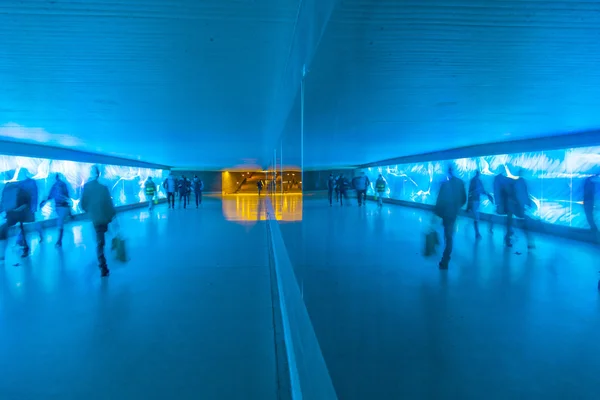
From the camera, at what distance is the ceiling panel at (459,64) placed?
2365mm

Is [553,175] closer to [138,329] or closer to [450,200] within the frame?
[450,200]

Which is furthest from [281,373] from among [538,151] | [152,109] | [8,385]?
[538,151]

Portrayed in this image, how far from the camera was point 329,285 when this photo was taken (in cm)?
474

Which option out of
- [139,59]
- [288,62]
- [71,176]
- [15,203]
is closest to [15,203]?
[15,203]

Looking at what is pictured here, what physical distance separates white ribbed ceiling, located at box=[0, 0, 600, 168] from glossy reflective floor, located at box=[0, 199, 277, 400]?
7.37 feet

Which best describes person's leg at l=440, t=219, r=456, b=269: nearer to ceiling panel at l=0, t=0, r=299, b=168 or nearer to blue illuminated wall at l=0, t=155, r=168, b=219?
ceiling panel at l=0, t=0, r=299, b=168

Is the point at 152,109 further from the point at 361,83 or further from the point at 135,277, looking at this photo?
the point at 361,83

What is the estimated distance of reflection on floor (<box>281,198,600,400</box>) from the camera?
226cm

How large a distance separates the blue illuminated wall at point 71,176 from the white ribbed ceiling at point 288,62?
244cm

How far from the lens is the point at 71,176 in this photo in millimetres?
12766

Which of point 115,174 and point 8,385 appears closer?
point 8,385

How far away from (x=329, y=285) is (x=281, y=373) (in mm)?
2269

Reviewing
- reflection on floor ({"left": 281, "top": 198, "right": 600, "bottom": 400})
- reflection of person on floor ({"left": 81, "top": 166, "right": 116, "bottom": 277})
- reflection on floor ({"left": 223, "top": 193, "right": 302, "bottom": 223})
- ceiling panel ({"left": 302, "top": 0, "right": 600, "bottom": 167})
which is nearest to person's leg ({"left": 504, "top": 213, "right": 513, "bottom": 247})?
reflection on floor ({"left": 281, "top": 198, "right": 600, "bottom": 400})

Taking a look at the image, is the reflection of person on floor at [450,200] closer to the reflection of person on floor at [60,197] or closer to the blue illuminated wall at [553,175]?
the blue illuminated wall at [553,175]
